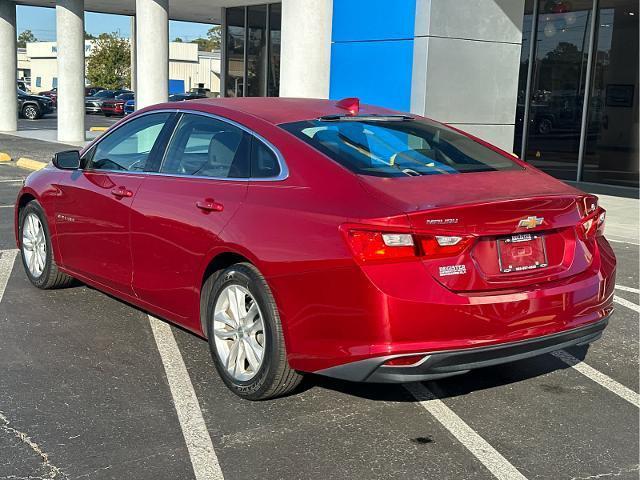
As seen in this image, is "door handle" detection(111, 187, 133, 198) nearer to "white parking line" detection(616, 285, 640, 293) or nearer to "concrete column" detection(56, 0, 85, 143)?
"white parking line" detection(616, 285, 640, 293)

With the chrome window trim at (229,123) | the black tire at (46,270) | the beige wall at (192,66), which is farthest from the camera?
the beige wall at (192,66)

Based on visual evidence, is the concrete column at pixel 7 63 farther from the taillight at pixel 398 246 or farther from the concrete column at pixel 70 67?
the taillight at pixel 398 246

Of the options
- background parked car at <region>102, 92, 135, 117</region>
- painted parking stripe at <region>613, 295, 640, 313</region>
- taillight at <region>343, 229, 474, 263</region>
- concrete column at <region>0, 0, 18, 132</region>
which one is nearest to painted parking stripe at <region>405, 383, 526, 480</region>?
taillight at <region>343, 229, 474, 263</region>

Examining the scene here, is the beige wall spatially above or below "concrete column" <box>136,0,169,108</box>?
above

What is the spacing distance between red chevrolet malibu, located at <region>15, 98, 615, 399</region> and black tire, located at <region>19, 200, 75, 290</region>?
108cm

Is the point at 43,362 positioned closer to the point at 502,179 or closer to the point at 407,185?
the point at 407,185

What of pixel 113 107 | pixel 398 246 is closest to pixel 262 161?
pixel 398 246

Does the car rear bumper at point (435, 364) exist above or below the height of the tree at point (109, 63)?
below

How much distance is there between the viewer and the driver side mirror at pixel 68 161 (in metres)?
5.90

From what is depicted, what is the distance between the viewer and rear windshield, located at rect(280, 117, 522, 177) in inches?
166

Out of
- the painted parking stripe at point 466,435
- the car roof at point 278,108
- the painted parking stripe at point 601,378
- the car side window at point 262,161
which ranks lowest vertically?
the painted parking stripe at point 466,435

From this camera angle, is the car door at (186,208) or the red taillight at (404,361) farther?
the car door at (186,208)

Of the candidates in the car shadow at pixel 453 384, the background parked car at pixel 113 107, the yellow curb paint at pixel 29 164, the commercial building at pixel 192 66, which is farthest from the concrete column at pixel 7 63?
the commercial building at pixel 192 66

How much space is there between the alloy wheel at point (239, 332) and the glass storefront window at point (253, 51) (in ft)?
71.3
